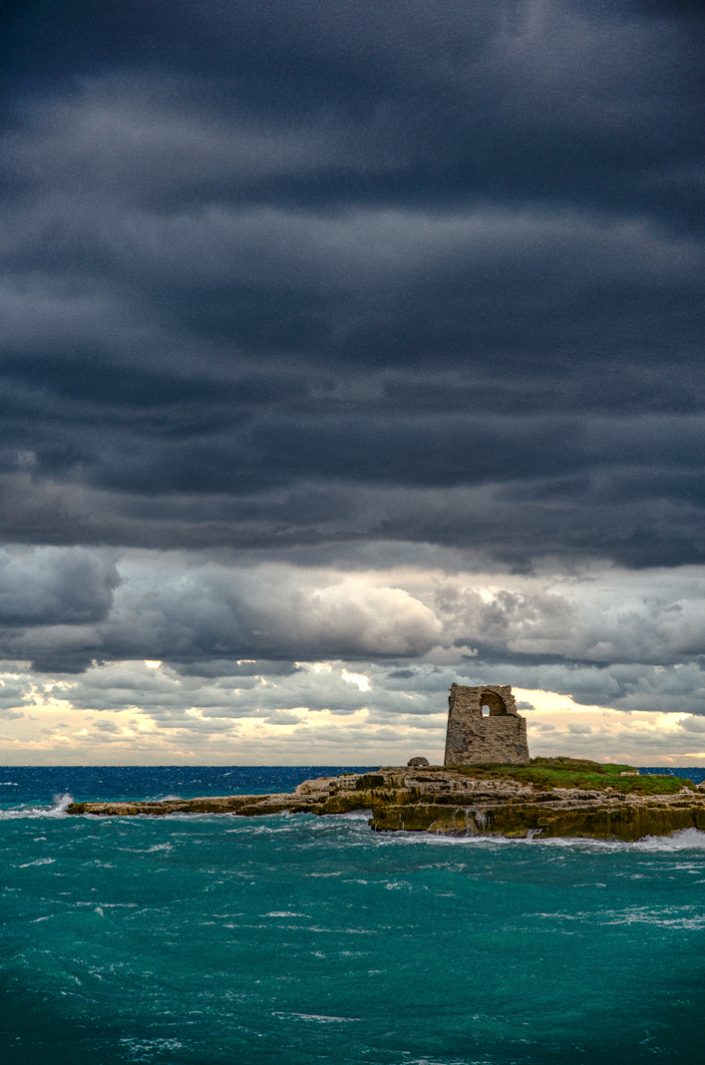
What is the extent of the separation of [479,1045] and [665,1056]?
11.8ft

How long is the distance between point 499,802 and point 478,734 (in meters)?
17.0

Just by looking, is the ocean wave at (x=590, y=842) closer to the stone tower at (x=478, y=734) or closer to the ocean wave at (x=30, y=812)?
the stone tower at (x=478, y=734)

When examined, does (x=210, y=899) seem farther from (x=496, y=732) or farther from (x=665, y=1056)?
(x=496, y=732)

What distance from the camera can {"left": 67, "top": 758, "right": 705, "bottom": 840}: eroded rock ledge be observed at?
62000 mm

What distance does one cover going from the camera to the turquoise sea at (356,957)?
22.9 m

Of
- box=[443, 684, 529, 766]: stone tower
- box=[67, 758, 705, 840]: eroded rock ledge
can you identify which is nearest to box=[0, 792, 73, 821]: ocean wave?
box=[67, 758, 705, 840]: eroded rock ledge

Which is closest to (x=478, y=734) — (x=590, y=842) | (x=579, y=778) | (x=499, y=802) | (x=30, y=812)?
(x=579, y=778)

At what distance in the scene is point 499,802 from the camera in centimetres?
6681

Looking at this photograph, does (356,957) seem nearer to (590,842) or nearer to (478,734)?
(590,842)

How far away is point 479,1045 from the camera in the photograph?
22.7 metres

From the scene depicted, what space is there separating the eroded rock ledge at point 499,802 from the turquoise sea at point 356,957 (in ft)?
13.8

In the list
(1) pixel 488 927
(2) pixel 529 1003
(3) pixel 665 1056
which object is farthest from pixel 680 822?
(3) pixel 665 1056

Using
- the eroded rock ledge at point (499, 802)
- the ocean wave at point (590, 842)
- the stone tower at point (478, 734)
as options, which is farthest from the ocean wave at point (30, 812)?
the ocean wave at point (590, 842)

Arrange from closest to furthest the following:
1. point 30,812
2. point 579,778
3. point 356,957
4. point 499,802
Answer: point 356,957
point 499,802
point 579,778
point 30,812
